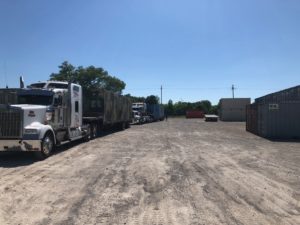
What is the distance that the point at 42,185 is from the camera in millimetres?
10195

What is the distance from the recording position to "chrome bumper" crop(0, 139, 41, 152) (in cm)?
1458

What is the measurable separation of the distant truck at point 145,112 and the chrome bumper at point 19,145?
1367 inches

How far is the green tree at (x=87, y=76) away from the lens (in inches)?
3376

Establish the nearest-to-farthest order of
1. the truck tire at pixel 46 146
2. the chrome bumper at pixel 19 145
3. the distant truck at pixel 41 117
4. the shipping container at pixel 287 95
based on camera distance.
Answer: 1. the chrome bumper at pixel 19 145
2. the distant truck at pixel 41 117
3. the truck tire at pixel 46 146
4. the shipping container at pixel 287 95

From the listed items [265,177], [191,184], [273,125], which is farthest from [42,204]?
[273,125]

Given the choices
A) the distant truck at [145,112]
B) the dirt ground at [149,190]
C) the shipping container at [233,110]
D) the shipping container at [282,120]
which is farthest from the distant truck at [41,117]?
the shipping container at [233,110]

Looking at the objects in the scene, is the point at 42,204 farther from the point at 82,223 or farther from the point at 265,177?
the point at 265,177

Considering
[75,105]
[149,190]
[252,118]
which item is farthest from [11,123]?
[252,118]

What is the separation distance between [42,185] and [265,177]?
636 centimetres

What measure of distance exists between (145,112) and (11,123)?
42801 mm

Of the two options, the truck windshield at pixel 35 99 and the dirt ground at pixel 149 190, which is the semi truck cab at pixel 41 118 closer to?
the truck windshield at pixel 35 99

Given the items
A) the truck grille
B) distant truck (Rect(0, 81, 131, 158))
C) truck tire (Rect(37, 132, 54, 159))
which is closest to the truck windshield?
distant truck (Rect(0, 81, 131, 158))

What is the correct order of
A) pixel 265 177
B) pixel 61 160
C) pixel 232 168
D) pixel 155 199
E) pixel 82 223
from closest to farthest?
1. pixel 82 223
2. pixel 155 199
3. pixel 265 177
4. pixel 232 168
5. pixel 61 160

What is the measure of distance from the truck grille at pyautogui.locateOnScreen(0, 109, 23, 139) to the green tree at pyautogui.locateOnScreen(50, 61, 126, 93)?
6880cm
